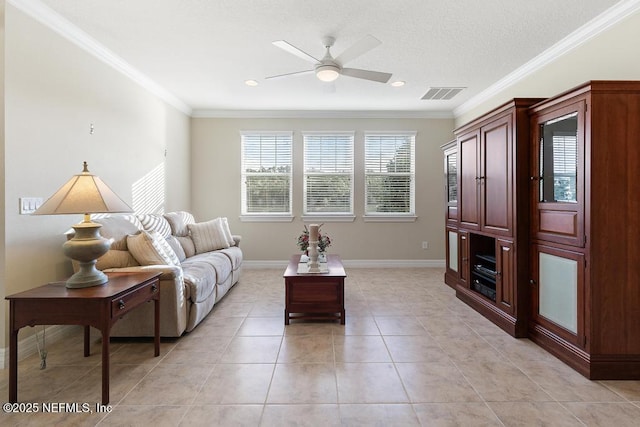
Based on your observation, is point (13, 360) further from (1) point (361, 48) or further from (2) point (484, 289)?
(2) point (484, 289)

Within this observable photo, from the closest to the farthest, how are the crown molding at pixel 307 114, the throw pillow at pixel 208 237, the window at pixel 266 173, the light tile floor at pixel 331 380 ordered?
the light tile floor at pixel 331 380 < the throw pillow at pixel 208 237 < the crown molding at pixel 307 114 < the window at pixel 266 173

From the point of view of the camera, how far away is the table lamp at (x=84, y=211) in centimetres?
205

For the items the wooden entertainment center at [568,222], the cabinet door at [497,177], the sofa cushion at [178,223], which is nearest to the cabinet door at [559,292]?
the wooden entertainment center at [568,222]

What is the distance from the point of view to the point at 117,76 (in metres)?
3.65

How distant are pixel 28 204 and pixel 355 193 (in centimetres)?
444

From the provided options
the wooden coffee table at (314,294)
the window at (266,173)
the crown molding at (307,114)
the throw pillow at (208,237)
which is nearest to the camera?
the wooden coffee table at (314,294)

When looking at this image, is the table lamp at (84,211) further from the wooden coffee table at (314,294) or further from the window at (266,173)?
the window at (266,173)

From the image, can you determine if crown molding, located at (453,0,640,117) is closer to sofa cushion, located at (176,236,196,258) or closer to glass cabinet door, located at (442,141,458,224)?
glass cabinet door, located at (442,141,458,224)

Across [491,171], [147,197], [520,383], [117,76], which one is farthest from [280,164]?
[520,383]

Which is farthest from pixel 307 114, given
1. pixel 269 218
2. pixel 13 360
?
pixel 13 360

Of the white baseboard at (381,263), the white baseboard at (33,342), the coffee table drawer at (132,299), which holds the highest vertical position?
the coffee table drawer at (132,299)

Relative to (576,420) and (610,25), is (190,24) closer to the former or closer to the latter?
(610,25)

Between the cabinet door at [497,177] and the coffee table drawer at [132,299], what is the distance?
313 centimetres

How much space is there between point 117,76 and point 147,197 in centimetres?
153
